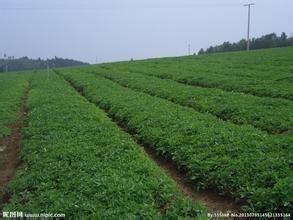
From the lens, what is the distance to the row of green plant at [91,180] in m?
8.09

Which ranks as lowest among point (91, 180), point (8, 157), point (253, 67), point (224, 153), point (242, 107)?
point (8, 157)

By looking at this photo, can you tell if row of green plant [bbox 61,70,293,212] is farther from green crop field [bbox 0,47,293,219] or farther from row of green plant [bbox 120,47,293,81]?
row of green plant [bbox 120,47,293,81]

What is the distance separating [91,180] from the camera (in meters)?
9.39

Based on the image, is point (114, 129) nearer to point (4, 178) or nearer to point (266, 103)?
point (4, 178)

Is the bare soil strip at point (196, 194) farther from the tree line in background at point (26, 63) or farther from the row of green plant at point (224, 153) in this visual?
the tree line in background at point (26, 63)

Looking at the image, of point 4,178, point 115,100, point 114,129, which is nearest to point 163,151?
point 114,129

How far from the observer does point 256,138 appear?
1173 cm

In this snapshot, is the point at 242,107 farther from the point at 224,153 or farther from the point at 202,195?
the point at 202,195

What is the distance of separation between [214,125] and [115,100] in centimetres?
951

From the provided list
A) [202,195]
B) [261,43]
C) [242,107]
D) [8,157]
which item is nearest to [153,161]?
[202,195]

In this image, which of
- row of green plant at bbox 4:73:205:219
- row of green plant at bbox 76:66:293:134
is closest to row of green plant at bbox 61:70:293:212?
row of green plant at bbox 4:73:205:219

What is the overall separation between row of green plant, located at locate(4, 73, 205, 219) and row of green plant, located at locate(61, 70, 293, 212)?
909mm

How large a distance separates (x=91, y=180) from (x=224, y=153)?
3476 millimetres

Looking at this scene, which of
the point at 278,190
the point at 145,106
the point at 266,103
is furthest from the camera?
the point at 145,106
